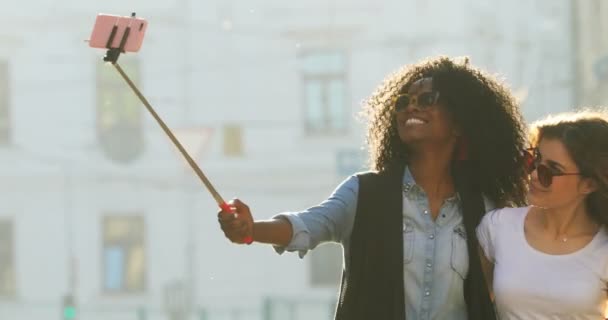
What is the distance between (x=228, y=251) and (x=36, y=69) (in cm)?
433

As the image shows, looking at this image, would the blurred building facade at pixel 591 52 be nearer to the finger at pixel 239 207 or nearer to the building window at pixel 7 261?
the building window at pixel 7 261

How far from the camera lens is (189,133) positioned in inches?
1045

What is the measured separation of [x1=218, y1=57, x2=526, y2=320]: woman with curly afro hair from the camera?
132 inches

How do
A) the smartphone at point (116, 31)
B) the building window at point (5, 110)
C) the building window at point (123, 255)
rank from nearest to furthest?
the smartphone at point (116, 31)
the building window at point (123, 255)
the building window at point (5, 110)

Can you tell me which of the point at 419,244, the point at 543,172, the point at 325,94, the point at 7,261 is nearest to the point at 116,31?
the point at 419,244

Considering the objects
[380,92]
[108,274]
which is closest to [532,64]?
[108,274]

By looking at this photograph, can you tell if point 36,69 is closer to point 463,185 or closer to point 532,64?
point 532,64

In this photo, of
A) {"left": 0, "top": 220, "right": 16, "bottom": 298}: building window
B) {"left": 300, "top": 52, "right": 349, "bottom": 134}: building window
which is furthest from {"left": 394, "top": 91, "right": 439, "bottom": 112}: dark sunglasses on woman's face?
{"left": 0, "top": 220, "right": 16, "bottom": 298}: building window

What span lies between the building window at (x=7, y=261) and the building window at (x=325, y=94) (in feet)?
17.0

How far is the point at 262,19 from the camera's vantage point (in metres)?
27.4

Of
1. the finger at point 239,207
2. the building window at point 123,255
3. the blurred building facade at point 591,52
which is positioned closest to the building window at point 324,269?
the building window at point 123,255

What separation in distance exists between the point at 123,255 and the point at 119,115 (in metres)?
2.37

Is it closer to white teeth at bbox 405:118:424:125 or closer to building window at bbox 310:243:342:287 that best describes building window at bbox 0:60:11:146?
building window at bbox 310:243:342:287

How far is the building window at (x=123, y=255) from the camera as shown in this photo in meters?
26.9
